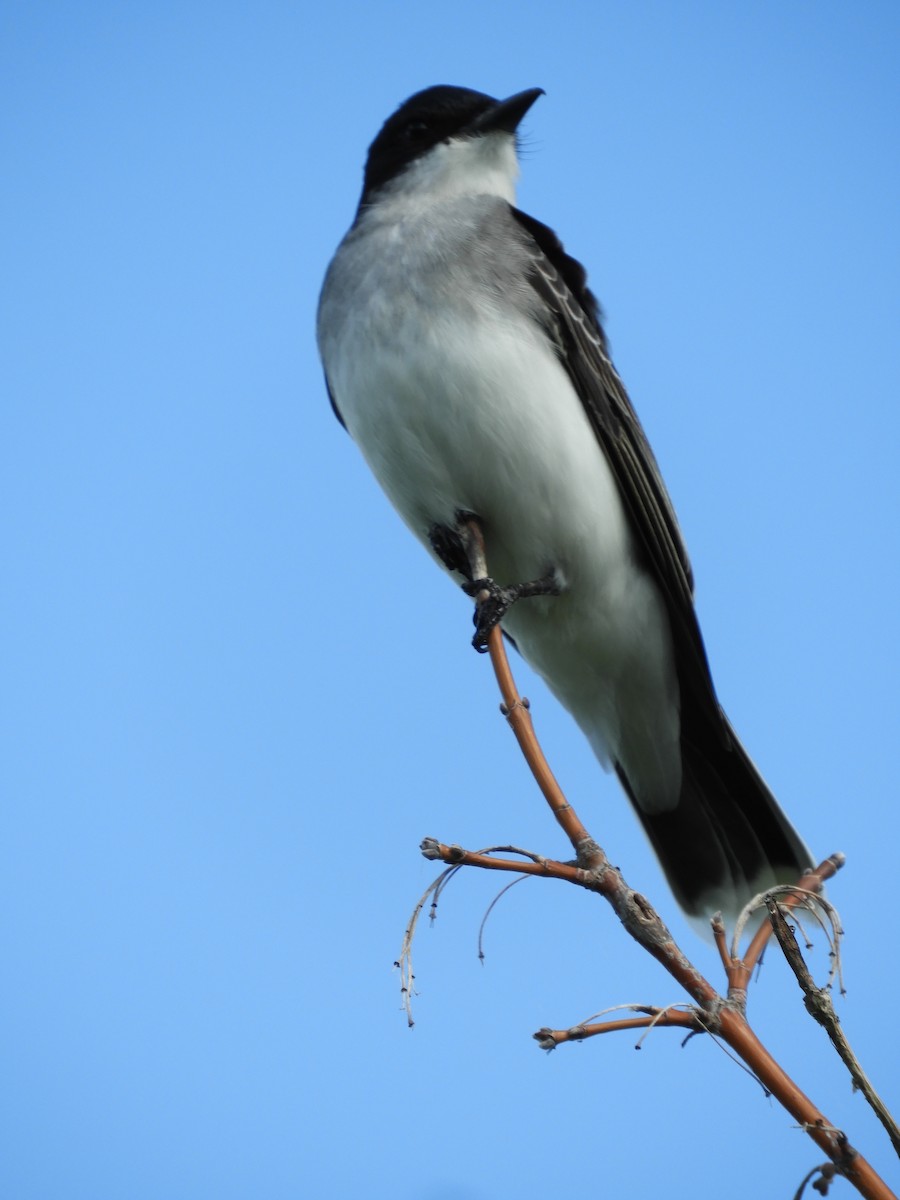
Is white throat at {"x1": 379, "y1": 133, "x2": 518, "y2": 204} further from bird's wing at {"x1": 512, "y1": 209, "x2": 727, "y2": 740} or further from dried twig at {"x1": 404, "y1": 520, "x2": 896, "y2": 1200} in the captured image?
dried twig at {"x1": 404, "y1": 520, "x2": 896, "y2": 1200}

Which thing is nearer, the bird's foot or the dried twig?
the dried twig

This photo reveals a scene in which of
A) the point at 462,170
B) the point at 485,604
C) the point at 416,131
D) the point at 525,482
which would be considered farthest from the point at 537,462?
the point at 416,131

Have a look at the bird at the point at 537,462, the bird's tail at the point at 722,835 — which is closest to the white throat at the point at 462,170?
the bird at the point at 537,462

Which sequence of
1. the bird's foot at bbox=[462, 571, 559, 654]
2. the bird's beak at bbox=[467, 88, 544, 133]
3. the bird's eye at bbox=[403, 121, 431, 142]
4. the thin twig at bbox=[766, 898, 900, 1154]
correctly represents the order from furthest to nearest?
the bird's eye at bbox=[403, 121, 431, 142], the bird's beak at bbox=[467, 88, 544, 133], the bird's foot at bbox=[462, 571, 559, 654], the thin twig at bbox=[766, 898, 900, 1154]

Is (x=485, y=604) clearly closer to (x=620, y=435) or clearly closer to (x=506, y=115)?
(x=620, y=435)

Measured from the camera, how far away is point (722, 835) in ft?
15.1

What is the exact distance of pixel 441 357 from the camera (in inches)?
161

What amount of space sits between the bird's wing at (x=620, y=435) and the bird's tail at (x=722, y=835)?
0.50 ft

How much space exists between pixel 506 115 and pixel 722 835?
2.87m

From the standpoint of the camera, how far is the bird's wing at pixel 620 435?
458 centimetres

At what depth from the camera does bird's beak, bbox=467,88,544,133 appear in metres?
4.90

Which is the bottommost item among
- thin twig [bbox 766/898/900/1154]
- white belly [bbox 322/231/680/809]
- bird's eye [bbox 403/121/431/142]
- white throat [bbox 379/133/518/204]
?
thin twig [bbox 766/898/900/1154]

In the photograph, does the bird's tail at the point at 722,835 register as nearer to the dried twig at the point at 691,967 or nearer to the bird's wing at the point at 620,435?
the bird's wing at the point at 620,435

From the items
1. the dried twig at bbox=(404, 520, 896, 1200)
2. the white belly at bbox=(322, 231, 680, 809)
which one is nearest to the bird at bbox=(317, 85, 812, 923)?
the white belly at bbox=(322, 231, 680, 809)
